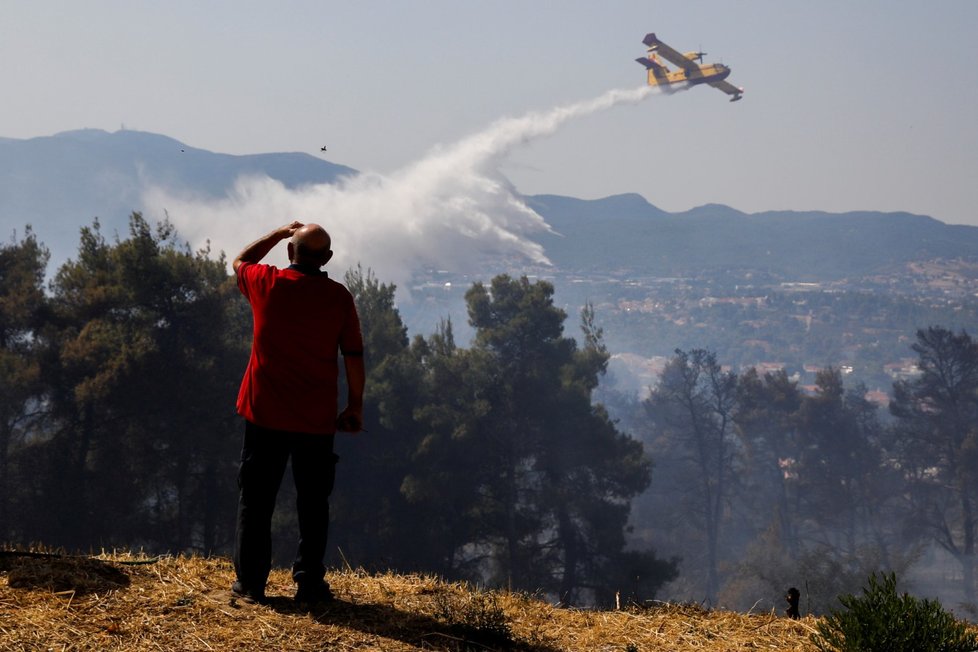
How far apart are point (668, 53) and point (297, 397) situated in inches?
3189

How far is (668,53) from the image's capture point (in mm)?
81250

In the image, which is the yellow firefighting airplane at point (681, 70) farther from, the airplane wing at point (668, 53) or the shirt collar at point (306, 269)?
the shirt collar at point (306, 269)

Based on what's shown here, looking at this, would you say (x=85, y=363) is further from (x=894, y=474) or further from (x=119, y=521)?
A: (x=894, y=474)

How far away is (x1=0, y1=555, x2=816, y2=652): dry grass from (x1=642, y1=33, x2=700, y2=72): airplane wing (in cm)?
7960

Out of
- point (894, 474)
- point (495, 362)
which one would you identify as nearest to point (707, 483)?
point (894, 474)

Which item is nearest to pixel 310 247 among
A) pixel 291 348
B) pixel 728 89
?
pixel 291 348

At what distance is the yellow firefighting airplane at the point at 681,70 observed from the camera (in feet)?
263

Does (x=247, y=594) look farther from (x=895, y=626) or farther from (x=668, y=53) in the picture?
(x=668, y=53)

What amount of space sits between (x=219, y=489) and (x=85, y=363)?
248 inches

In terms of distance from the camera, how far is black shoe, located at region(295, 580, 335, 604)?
5.60 m

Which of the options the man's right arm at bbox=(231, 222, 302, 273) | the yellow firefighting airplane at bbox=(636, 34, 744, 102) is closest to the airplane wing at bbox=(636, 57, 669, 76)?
the yellow firefighting airplane at bbox=(636, 34, 744, 102)

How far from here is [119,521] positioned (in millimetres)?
32750

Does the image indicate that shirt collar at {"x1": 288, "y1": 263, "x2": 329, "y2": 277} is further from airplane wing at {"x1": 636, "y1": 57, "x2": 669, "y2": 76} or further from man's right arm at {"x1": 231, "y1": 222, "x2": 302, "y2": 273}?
airplane wing at {"x1": 636, "y1": 57, "x2": 669, "y2": 76}

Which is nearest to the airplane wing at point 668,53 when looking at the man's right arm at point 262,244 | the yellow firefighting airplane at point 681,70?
the yellow firefighting airplane at point 681,70
